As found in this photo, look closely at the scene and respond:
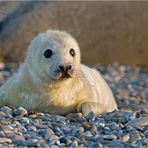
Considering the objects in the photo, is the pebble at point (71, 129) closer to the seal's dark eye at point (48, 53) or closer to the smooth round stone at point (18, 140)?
the smooth round stone at point (18, 140)

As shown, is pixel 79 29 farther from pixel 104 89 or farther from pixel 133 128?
pixel 133 128

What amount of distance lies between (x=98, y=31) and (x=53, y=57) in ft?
21.0

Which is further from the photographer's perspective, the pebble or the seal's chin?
the seal's chin

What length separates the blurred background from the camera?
12.2m

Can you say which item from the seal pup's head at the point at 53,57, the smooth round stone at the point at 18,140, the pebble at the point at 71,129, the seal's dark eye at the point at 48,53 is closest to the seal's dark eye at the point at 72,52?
the seal pup's head at the point at 53,57

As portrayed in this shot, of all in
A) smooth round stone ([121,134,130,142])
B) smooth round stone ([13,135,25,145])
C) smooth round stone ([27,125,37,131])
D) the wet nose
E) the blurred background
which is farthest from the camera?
the blurred background

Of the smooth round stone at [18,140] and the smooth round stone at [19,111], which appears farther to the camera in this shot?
the smooth round stone at [19,111]

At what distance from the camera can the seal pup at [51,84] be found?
19.6 ft

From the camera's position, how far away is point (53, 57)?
19.5 feet

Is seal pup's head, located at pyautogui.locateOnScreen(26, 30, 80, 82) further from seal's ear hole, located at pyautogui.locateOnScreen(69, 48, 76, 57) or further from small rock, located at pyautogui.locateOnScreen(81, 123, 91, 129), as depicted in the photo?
small rock, located at pyautogui.locateOnScreen(81, 123, 91, 129)

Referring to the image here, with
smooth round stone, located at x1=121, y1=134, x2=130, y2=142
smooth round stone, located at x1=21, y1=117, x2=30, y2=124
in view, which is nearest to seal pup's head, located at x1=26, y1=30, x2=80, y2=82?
smooth round stone, located at x1=21, y1=117, x2=30, y2=124

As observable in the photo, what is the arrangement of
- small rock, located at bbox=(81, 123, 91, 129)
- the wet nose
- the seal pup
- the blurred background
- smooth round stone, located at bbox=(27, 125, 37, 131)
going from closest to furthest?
1. smooth round stone, located at bbox=(27, 125, 37, 131)
2. small rock, located at bbox=(81, 123, 91, 129)
3. the wet nose
4. the seal pup
5. the blurred background

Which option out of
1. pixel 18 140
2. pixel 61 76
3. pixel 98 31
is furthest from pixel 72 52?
pixel 98 31

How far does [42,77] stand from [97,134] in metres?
1.10
